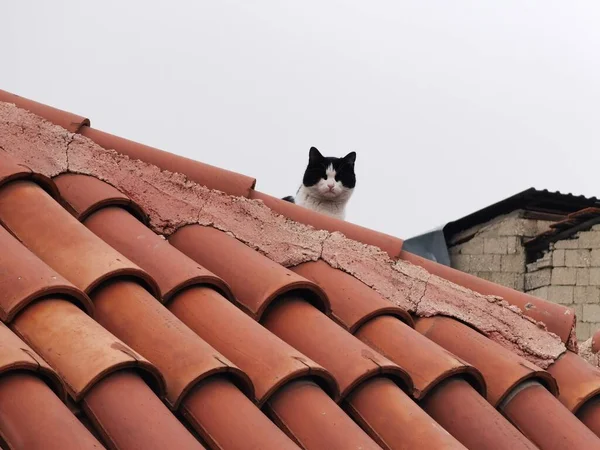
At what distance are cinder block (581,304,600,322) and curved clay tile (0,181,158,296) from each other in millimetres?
6852

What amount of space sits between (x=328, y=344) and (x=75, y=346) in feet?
2.45

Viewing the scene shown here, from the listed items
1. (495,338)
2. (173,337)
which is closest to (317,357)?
(173,337)

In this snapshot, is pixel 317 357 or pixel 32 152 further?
pixel 32 152

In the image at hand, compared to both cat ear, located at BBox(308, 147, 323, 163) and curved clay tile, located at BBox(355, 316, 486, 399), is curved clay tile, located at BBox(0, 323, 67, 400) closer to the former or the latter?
curved clay tile, located at BBox(355, 316, 486, 399)

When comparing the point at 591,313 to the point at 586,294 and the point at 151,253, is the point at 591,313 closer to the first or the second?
the point at 586,294

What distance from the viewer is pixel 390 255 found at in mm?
3355

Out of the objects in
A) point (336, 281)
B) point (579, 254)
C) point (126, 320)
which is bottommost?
point (126, 320)

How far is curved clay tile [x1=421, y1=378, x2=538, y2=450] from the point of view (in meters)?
2.54

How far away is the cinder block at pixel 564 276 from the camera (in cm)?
882

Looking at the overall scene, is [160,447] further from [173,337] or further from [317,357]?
[317,357]

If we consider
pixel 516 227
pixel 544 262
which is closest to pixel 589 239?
pixel 544 262

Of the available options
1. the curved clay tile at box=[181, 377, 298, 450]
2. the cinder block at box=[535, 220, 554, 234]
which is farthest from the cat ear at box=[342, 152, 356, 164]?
the curved clay tile at box=[181, 377, 298, 450]

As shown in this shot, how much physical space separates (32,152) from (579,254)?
264 inches

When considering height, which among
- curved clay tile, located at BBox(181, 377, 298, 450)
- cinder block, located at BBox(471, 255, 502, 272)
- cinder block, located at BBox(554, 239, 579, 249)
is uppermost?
cinder block, located at BBox(554, 239, 579, 249)
